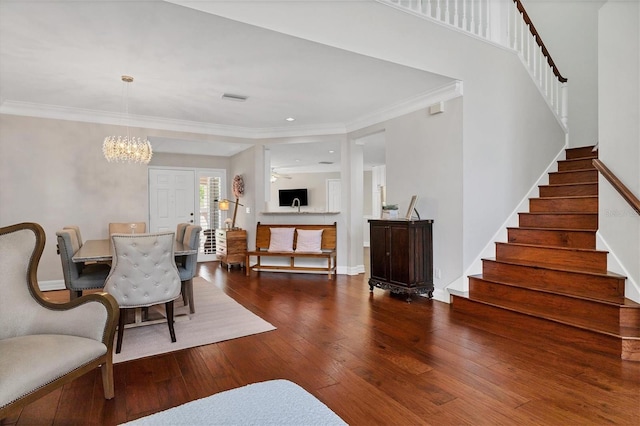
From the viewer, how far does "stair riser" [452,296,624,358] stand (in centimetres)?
275

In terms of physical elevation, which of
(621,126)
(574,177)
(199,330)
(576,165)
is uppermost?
(621,126)

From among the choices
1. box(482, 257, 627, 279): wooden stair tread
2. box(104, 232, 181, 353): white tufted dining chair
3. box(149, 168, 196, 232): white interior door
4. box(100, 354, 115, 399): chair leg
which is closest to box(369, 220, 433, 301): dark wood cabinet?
box(482, 257, 627, 279): wooden stair tread

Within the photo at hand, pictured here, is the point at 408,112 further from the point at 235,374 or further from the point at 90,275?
the point at 90,275

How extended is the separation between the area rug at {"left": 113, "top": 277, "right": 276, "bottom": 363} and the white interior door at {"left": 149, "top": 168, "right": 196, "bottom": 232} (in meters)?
3.66

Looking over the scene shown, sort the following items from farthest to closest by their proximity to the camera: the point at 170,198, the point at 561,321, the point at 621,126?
the point at 170,198, the point at 621,126, the point at 561,321

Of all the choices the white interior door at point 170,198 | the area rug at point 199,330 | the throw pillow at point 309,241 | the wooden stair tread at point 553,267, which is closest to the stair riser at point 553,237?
the wooden stair tread at point 553,267

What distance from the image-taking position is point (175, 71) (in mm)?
3738

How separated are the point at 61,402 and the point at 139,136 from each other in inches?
176

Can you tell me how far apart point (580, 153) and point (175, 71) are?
5.27m

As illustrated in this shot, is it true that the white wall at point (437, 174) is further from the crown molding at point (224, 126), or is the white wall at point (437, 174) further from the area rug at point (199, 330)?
the area rug at point (199, 330)

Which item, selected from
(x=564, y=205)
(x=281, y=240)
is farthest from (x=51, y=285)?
(x=564, y=205)

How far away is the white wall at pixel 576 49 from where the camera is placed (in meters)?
5.45

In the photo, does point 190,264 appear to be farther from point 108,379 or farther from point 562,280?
point 562,280

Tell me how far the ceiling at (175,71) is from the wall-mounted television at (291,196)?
5.23 meters
